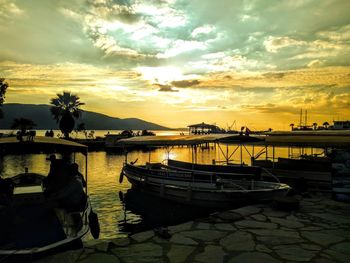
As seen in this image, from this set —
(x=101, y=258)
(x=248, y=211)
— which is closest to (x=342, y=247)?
(x=248, y=211)

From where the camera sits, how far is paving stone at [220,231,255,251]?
8.52m

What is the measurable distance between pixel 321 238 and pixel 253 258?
308cm

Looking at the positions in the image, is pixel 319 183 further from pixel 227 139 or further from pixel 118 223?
pixel 118 223

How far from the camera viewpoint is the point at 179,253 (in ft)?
26.6

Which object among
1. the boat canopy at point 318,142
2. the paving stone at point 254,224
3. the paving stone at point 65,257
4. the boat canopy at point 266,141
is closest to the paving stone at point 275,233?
the paving stone at point 254,224

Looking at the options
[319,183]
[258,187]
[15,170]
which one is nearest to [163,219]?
[258,187]

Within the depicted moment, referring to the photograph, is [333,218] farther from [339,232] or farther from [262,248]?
[262,248]

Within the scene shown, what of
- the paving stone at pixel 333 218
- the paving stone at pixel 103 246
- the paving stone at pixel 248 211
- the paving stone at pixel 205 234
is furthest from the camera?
the paving stone at pixel 248 211

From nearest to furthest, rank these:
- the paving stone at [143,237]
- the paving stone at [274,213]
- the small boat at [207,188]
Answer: the paving stone at [143,237] < the paving stone at [274,213] < the small boat at [207,188]

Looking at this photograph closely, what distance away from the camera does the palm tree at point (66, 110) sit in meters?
77.2

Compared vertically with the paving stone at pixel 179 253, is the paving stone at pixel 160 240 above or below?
below

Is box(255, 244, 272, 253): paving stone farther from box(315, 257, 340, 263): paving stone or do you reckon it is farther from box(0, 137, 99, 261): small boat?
box(0, 137, 99, 261): small boat

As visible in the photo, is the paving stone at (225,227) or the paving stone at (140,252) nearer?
the paving stone at (140,252)

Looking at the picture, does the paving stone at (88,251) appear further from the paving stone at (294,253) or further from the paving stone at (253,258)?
the paving stone at (294,253)
